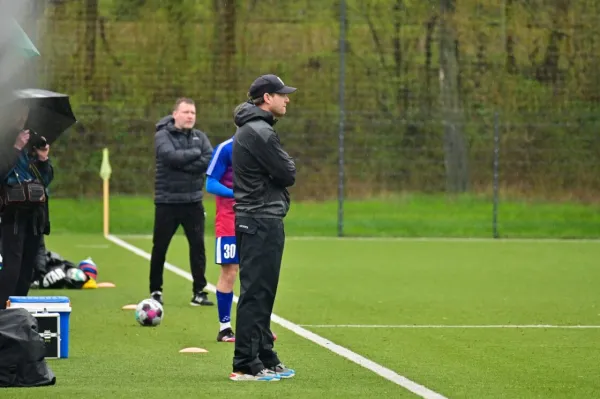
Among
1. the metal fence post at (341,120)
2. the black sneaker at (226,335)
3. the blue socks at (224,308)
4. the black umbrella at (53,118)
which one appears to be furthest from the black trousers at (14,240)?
the metal fence post at (341,120)

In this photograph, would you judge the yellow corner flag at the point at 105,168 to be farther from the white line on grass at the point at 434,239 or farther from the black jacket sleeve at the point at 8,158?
the black jacket sleeve at the point at 8,158

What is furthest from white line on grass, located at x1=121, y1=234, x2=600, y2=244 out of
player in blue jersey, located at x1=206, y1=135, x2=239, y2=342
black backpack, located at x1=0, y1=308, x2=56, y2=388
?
black backpack, located at x1=0, y1=308, x2=56, y2=388

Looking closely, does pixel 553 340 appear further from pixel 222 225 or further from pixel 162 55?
pixel 162 55

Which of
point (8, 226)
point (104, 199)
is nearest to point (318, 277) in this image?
point (8, 226)

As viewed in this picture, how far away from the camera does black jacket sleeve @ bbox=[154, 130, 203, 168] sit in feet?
44.5

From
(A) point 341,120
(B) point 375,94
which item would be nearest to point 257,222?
(A) point 341,120

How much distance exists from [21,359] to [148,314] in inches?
138

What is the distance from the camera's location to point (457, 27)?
1075 inches

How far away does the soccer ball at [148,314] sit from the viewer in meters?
11.8

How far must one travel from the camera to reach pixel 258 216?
8.64 m

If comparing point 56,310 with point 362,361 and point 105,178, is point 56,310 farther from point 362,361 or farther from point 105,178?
point 105,178

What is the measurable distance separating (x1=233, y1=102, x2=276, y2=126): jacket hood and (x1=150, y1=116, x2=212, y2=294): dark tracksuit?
485cm

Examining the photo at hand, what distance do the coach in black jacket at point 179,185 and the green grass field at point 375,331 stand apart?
0.45m

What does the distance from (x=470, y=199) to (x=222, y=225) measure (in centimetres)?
1563
